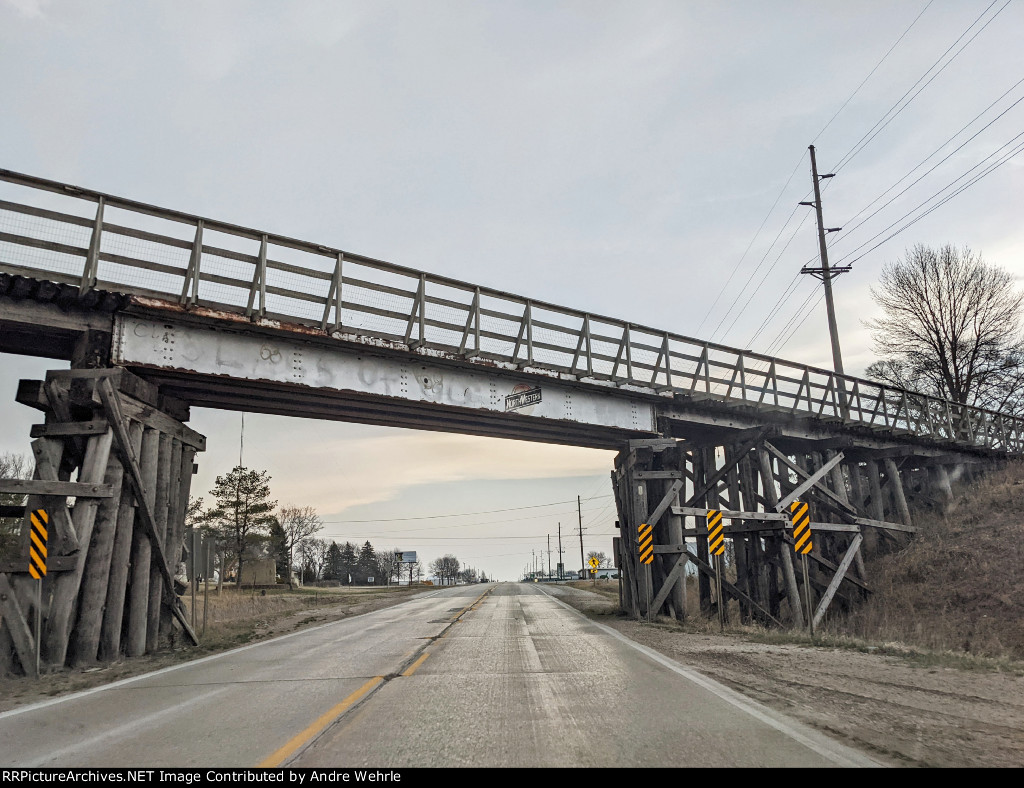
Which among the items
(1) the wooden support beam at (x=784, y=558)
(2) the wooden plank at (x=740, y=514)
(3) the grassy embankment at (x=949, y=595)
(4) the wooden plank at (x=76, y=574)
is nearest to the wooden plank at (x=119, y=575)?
(4) the wooden plank at (x=76, y=574)

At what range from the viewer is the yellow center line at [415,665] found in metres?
9.21

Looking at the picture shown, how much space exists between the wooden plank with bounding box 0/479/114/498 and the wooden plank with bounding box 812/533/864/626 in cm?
1657

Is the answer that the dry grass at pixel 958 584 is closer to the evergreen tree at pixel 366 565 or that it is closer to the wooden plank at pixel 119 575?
the wooden plank at pixel 119 575

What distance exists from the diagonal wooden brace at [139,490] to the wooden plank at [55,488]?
61 cm

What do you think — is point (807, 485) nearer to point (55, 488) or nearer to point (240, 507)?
point (55, 488)

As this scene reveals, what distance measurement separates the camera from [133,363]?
486 inches

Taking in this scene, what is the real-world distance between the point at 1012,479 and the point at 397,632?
24774 millimetres

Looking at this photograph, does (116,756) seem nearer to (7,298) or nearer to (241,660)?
(241,660)

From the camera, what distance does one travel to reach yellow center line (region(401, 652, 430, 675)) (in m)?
9.21

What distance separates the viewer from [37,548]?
1048 cm

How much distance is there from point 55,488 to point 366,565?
15425cm

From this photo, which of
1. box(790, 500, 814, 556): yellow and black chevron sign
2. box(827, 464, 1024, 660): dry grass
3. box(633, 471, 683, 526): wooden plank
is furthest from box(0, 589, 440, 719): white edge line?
box(827, 464, 1024, 660): dry grass

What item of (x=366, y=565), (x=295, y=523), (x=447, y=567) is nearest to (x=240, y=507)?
(x=295, y=523)

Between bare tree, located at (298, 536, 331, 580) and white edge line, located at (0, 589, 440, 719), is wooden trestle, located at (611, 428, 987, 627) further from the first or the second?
bare tree, located at (298, 536, 331, 580)
